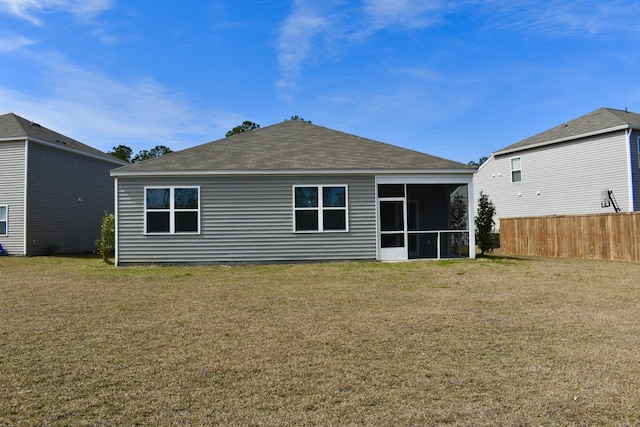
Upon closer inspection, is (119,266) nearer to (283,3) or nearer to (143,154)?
(283,3)

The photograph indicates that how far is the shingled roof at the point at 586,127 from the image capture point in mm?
19109

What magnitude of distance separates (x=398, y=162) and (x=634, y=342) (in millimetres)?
10489

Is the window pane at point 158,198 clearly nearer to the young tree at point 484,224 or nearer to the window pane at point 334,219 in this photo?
the window pane at point 334,219

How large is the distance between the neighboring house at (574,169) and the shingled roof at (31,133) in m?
22.1

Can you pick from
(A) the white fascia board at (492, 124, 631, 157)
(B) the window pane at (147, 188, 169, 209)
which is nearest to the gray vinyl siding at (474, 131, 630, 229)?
(A) the white fascia board at (492, 124, 631, 157)

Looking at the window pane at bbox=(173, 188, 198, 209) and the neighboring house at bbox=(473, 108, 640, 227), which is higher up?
the neighboring house at bbox=(473, 108, 640, 227)

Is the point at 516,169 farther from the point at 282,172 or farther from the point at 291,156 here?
the point at 282,172

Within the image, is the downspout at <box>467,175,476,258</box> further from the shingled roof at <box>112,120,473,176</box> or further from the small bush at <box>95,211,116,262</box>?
the small bush at <box>95,211,116,262</box>

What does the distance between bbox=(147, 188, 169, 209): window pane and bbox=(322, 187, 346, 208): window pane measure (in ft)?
16.6

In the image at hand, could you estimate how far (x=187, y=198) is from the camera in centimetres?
1444

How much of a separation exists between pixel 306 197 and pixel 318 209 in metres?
0.56

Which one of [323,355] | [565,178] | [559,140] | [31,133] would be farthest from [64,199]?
[565,178]

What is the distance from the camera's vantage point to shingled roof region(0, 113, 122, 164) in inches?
774

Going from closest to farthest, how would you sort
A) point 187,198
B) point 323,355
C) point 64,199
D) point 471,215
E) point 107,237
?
point 323,355 < point 187,198 < point 471,215 < point 107,237 < point 64,199
